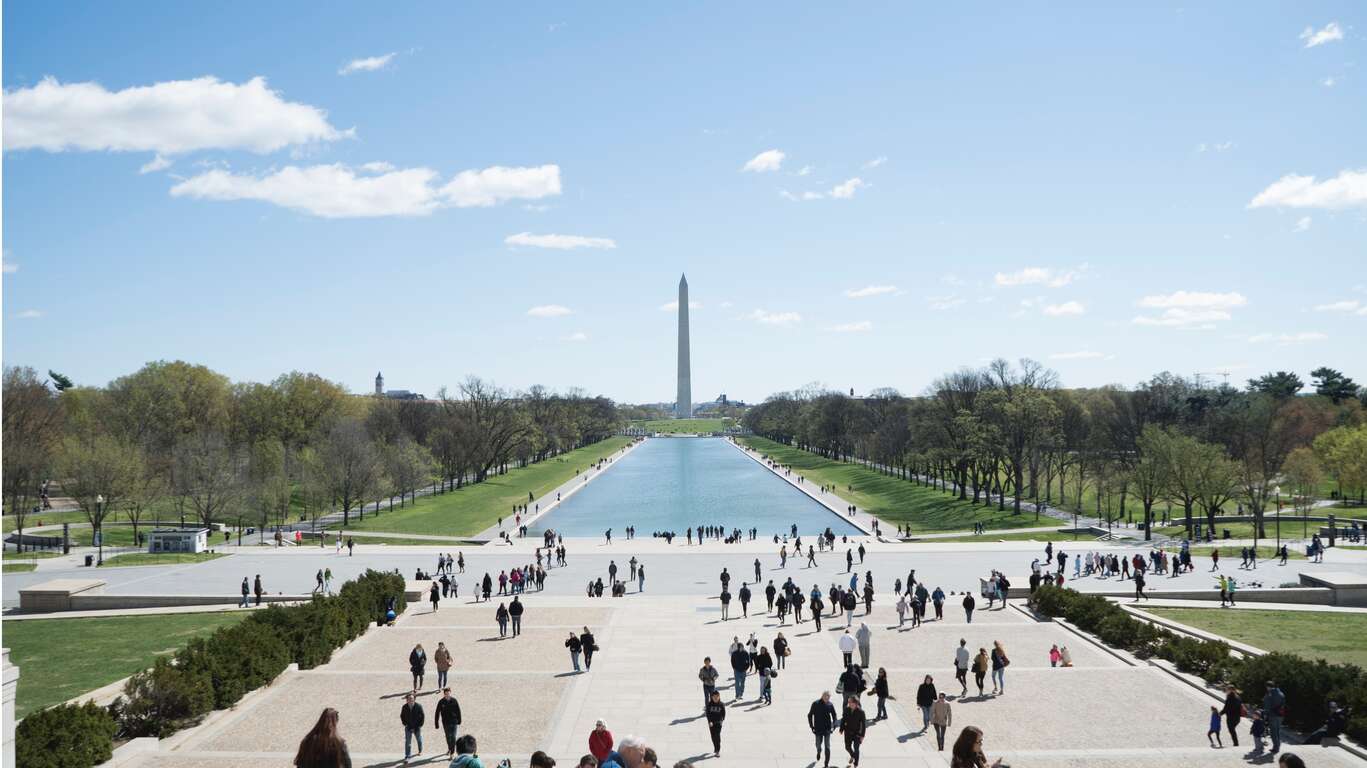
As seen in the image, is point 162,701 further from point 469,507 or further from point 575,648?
point 469,507

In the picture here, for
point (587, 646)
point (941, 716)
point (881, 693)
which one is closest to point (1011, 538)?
point (587, 646)

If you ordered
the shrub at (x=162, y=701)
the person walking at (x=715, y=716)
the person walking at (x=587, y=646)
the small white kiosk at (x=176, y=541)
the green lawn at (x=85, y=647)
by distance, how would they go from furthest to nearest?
1. the small white kiosk at (x=176, y=541)
2. the green lawn at (x=85, y=647)
3. the person walking at (x=587, y=646)
4. the shrub at (x=162, y=701)
5. the person walking at (x=715, y=716)

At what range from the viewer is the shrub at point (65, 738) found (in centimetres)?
1482

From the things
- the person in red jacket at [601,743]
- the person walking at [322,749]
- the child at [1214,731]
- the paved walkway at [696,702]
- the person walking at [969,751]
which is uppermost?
the person walking at [322,749]

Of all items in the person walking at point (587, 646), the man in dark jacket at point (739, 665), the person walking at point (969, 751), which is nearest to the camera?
the person walking at point (969, 751)

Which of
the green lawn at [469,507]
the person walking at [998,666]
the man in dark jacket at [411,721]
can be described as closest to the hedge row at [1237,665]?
the person walking at [998,666]

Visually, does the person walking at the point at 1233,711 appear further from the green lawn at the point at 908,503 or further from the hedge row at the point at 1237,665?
the green lawn at the point at 908,503

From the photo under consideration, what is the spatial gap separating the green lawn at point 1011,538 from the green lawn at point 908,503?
13.4ft

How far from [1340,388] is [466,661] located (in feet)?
341

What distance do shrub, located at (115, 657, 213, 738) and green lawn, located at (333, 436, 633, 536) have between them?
1549 inches

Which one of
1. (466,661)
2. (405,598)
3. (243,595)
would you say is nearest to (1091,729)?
(466,661)

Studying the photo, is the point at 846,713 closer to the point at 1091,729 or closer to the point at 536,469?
the point at 1091,729

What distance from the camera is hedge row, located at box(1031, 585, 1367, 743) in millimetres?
17266

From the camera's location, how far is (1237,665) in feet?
66.0
